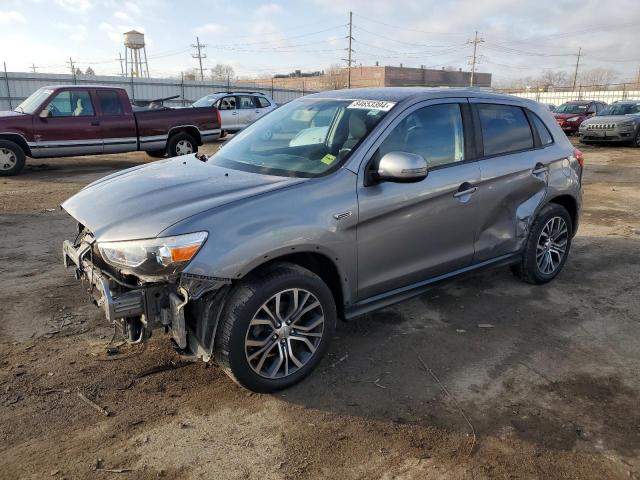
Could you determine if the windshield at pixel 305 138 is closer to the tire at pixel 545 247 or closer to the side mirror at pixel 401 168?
the side mirror at pixel 401 168

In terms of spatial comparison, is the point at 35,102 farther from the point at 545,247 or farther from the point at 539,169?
the point at 545,247

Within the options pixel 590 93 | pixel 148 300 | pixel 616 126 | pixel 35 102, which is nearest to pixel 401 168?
pixel 148 300

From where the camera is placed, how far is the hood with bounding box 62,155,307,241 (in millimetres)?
2945

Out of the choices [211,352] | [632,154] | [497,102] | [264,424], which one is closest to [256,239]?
[211,352]

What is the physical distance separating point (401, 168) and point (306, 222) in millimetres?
698

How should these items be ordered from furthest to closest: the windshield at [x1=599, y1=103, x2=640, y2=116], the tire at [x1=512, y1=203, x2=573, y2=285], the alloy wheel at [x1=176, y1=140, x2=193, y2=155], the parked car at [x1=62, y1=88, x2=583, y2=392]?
the windshield at [x1=599, y1=103, x2=640, y2=116] → the alloy wheel at [x1=176, y1=140, x2=193, y2=155] → the tire at [x1=512, y1=203, x2=573, y2=285] → the parked car at [x1=62, y1=88, x2=583, y2=392]

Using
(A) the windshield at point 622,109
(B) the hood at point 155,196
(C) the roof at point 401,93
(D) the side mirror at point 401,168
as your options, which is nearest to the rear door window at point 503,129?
(C) the roof at point 401,93

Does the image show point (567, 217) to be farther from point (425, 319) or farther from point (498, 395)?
point (498, 395)

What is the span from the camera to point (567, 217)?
201 inches

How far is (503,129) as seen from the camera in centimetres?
447

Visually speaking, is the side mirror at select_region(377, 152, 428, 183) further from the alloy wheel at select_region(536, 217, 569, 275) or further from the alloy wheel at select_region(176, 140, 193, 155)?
the alloy wheel at select_region(176, 140, 193, 155)

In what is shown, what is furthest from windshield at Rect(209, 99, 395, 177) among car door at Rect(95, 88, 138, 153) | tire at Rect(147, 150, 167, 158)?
tire at Rect(147, 150, 167, 158)

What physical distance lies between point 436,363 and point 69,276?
361 centimetres

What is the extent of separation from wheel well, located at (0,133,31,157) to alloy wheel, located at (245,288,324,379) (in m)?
10.1
